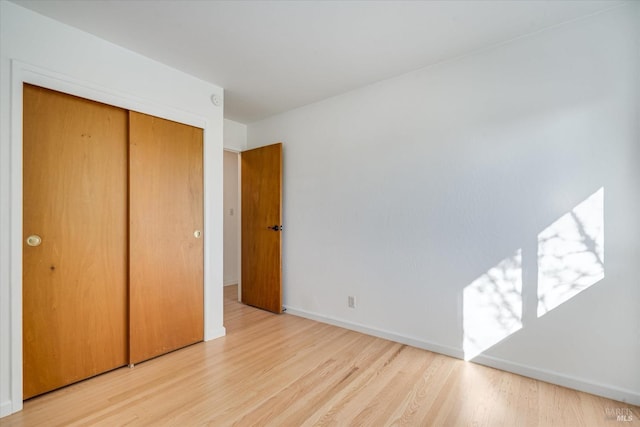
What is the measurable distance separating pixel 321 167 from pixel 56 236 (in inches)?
94.7

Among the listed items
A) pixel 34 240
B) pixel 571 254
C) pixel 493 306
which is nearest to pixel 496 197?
pixel 571 254

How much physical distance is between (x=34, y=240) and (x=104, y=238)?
401 millimetres

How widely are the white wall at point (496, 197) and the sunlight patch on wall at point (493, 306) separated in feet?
0.04

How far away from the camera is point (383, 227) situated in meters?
2.93

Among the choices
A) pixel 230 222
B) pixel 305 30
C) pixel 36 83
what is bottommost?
pixel 230 222

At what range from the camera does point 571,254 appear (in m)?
2.03

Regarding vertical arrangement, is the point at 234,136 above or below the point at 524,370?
above

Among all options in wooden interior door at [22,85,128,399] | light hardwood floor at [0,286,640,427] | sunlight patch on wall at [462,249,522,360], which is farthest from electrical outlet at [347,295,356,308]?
wooden interior door at [22,85,128,399]

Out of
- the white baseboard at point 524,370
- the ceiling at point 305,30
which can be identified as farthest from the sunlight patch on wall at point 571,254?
the ceiling at point 305,30

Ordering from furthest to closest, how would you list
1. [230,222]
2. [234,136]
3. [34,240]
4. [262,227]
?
[230,222] < [234,136] < [262,227] < [34,240]

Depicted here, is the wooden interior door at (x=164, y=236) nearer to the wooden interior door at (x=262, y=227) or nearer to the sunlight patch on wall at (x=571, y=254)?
the wooden interior door at (x=262, y=227)

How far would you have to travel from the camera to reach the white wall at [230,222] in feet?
17.6

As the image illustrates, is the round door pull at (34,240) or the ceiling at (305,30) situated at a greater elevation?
the ceiling at (305,30)

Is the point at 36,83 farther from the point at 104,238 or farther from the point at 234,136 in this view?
the point at 234,136
